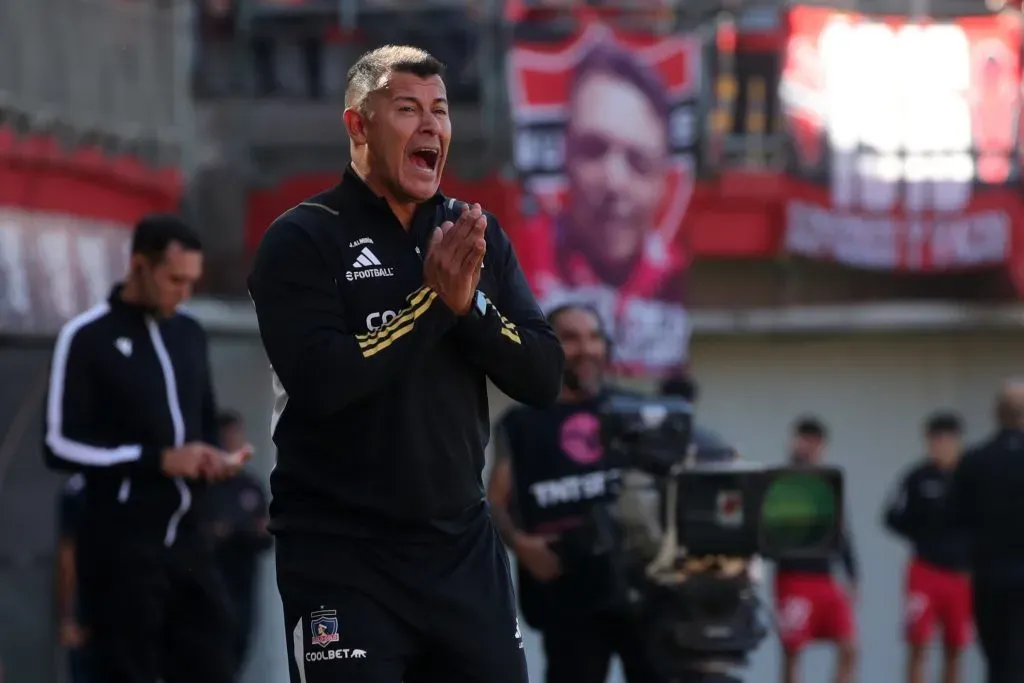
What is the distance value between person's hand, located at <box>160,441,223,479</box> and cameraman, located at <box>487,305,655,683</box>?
1301mm

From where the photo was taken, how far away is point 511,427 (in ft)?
25.5

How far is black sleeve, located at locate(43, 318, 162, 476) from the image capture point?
21.8 feet

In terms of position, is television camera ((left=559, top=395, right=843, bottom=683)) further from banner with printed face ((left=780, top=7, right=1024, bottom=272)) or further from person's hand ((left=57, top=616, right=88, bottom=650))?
banner with printed face ((left=780, top=7, right=1024, bottom=272))

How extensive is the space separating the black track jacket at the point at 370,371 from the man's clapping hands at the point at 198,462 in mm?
2315

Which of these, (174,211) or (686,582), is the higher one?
(174,211)

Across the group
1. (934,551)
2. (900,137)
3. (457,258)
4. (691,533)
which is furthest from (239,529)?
(457,258)

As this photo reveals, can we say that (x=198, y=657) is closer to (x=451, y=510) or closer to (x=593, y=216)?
(x=451, y=510)

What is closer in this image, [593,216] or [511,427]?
[511,427]

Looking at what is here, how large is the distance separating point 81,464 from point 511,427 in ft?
5.82

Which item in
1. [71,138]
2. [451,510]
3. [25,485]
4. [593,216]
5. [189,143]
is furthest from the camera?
[189,143]

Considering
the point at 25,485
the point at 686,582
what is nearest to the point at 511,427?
the point at 686,582

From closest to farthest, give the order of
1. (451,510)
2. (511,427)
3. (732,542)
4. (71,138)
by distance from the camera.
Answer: (451,510) → (732,542) → (511,427) → (71,138)

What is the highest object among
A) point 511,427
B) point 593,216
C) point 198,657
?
point 593,216

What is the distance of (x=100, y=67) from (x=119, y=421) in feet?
22.8
